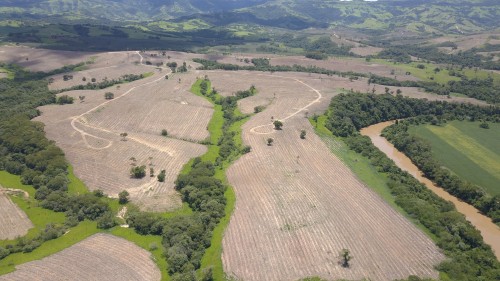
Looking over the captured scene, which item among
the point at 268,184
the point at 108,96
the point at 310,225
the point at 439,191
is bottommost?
the point at 108,96

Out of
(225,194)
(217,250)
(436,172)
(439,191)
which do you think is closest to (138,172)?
(225,194)

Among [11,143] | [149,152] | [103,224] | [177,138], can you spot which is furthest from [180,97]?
[103,224]

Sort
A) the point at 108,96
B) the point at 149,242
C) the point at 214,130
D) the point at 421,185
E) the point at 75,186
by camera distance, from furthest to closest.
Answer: the point at 108,96 → the point at 214,130 → the point at 421,185 → the point at 75,186 → the point at 149,242

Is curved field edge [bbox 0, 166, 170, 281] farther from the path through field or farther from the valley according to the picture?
the path through field

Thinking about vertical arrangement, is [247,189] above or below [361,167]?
below

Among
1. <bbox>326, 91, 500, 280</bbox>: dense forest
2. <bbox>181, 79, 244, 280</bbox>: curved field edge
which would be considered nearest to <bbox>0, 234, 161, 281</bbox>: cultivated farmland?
<bbox>181, 79, 244, 280</bbox>: curved field edge

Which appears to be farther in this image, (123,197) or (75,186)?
(75,186)

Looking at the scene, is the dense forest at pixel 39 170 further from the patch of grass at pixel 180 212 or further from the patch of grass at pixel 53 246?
the patch of grass at pixel 180 212

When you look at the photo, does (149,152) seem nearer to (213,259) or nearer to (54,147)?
(54,147)

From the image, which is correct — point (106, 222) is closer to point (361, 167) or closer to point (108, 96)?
point (361, 167)
